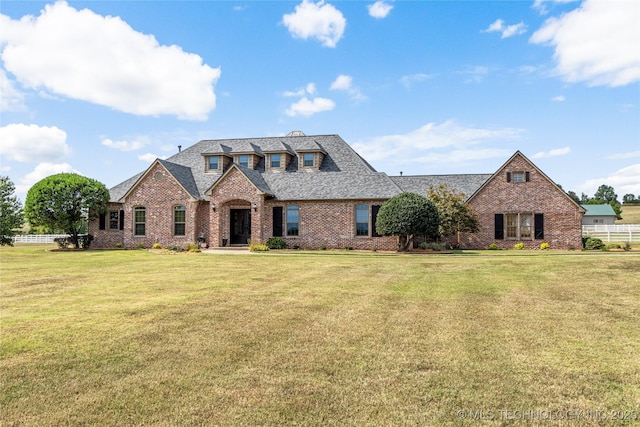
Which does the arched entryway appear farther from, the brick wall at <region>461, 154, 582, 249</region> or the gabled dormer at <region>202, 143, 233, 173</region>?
the brick wall at <region>461, 154, 582, 249</region>

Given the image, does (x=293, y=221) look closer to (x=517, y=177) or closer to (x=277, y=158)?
(x=277, y=158)

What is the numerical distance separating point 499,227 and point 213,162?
2123cm

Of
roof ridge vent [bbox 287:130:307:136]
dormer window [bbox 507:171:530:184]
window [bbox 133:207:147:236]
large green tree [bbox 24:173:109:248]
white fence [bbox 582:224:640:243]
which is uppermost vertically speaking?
roof ridge vent [bbox 287:130:307:136]

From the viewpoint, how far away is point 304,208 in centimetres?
2992

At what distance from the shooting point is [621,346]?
270 inches

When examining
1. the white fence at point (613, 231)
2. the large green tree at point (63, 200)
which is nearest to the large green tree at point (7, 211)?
the large green tree at point (63, 200)

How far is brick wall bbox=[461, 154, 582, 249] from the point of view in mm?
→ 29141

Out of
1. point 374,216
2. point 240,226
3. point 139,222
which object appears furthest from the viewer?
point 240,226

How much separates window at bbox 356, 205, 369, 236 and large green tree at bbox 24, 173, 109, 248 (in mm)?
18182

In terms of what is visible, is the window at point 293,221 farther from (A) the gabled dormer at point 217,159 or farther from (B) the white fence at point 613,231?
(B) the white fence at point 613,231

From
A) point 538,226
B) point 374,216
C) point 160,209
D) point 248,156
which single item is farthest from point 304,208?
point 538,226

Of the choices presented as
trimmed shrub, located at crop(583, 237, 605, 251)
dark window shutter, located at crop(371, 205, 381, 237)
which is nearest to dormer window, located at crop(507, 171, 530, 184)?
trimmed shrub, located at crop(583, 237, 605, 251)

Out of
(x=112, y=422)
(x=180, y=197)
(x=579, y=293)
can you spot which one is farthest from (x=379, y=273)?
(x=180, y=197)

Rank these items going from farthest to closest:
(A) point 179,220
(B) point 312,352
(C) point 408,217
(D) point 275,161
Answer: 1. (D) point 275,161
2. (A) point 179,220
3. (C) point 408,217
4. (B) point 312,352
